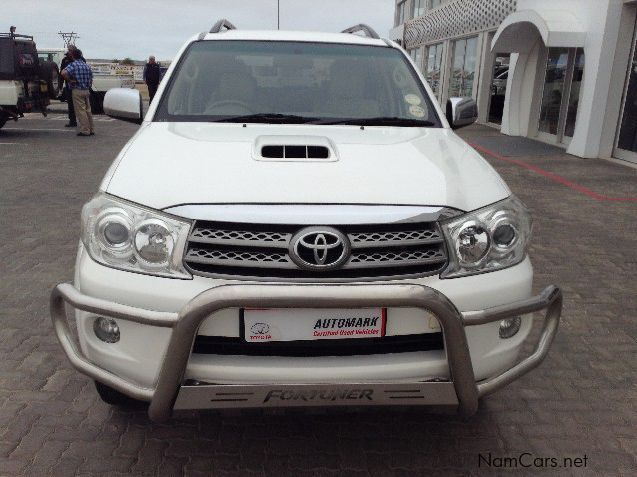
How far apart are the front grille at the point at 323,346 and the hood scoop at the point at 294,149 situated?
2.48ft

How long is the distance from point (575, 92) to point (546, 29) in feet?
6.27

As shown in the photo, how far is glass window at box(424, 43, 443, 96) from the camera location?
86.3 feet

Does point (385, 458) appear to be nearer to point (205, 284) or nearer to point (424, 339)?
point (424, 339)

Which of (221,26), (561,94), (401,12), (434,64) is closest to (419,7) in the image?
(434,64)

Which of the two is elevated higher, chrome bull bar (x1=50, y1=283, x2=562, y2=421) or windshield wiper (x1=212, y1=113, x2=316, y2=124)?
windshield wiper (x1=212, y1=113, x2=316, y2=124)

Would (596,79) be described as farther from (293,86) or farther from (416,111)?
(293,86)

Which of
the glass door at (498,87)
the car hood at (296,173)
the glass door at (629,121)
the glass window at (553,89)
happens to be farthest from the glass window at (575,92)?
the car hood at (296,173)

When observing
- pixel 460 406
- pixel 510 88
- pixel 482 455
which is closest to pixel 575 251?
pixel 482 455

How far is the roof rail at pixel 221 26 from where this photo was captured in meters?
4.18

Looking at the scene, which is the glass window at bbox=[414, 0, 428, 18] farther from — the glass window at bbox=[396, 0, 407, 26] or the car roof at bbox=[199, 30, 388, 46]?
the car roof at bbox=[199, 30, 388, 46]

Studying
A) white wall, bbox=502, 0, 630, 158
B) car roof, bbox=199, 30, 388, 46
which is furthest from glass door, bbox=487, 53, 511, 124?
car roof, bbox=199, 30, 388, 46

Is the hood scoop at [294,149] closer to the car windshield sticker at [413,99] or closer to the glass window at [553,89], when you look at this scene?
the car windshield sticker at [413,99]

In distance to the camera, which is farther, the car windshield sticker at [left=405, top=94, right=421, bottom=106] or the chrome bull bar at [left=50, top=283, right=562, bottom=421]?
the car windshield sticker at [left=405, top=94, right=421, bottom=106]

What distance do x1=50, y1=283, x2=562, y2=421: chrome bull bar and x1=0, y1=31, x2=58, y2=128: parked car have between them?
12121 millimetres
